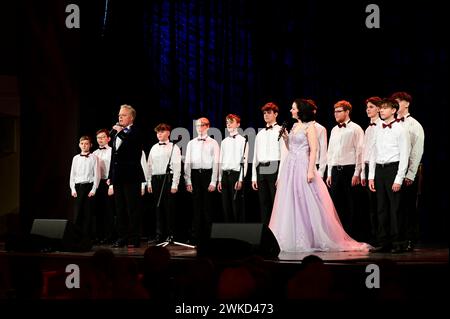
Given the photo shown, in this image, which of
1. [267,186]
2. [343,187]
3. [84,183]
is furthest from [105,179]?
[343,187]

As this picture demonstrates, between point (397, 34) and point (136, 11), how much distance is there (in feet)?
13.7

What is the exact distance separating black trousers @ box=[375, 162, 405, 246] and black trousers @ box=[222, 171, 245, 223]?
2435mm

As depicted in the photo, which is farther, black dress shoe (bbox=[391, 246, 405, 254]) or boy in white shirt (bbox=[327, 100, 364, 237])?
boy in white shirt (bbox=[327, 100, 364, 237])

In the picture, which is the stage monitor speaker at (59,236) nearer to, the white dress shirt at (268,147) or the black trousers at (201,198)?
the black trousers at (201,198)

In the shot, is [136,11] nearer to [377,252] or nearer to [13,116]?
[13,116]

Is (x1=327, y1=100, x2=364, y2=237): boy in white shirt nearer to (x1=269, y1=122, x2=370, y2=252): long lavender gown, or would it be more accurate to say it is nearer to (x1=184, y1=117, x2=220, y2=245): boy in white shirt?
(x1=269, y1=122, x2=370, y2=252): long lavender gown

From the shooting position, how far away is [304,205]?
6.66 meters

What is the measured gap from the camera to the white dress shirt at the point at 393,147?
620 cm

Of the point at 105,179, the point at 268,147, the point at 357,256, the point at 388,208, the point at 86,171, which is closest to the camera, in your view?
the point at 357,256

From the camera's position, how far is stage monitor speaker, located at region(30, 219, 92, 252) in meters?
6.67

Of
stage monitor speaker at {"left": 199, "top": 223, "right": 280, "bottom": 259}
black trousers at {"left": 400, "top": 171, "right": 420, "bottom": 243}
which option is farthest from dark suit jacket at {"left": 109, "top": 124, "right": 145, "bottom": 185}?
black trousers at {"left": 400, "top": 171, "right": 420, "bottom": 243}

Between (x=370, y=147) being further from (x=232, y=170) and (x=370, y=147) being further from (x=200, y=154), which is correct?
(x=200, y=154)

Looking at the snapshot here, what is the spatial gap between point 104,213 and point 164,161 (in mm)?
1775

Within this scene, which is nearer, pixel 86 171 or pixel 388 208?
pixel 388 208
